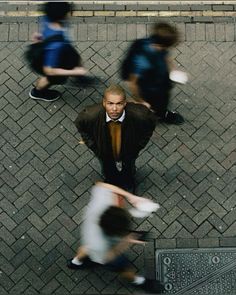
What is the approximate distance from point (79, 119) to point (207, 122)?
220cm

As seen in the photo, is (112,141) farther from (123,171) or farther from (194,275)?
(194,275)

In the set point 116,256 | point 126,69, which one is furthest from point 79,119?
point 116,256

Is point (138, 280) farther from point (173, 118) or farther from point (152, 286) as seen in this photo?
point (173, 118)

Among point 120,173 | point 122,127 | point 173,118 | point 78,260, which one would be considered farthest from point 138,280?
point 173,118

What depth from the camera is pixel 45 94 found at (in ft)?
24.6

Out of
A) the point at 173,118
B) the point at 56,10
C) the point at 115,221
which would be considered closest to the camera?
the point at 115,221

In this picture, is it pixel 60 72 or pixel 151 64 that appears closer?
pixel 151 64

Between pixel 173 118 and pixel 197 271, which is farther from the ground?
pixel 173 118

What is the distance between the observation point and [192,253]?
6770 millimetres

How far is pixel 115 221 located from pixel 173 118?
249 cm

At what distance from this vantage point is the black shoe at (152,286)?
648 cm

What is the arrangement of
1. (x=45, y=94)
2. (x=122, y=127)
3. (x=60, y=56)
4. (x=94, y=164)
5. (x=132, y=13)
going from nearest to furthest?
(x=122, y=127), (x=60, y=56), (x=94, y=164), (x=45, y=94), (x=132, y=13)

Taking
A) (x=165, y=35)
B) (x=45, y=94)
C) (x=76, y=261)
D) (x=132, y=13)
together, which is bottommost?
(x=76, y=261)

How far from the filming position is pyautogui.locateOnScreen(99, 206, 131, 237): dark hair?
5242 millimetres
